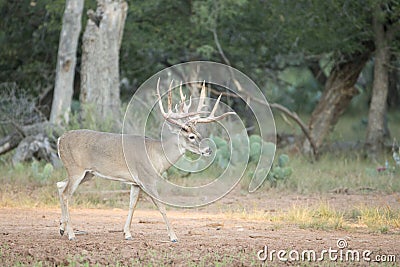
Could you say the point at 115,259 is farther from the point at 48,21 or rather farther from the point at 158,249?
the point at 48,21

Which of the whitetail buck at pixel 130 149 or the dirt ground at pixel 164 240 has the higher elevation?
the whitetail buck at pixel 130 149

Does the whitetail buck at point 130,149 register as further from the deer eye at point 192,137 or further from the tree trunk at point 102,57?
the tree trunk at point 102,57

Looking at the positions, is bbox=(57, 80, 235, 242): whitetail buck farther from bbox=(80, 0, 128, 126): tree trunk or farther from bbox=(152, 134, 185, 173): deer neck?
bbox=(80, 0, 128, 126): tree trunk

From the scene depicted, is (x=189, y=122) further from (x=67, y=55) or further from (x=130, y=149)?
(x=67, y=55)

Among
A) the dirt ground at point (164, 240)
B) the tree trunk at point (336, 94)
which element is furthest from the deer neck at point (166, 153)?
the tree trunk at point (336, 94)

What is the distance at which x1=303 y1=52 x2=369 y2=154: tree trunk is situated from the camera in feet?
65.6

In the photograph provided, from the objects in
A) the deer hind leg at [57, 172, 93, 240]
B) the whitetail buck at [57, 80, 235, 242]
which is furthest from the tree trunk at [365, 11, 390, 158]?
the deer hind leg at [57, 172, 93, 240]

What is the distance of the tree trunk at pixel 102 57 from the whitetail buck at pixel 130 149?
736cm

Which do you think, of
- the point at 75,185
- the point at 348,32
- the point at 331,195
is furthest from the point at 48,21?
the point at 75,185

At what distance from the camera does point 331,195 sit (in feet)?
A: 43.7

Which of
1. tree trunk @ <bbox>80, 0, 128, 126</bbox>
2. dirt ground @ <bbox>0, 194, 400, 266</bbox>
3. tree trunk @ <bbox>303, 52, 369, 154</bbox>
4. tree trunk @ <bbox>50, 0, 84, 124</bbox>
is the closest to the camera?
dirt ground @ <bbox>0, 194, 400, 266</bbox>

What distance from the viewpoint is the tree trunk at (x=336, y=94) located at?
1998cm

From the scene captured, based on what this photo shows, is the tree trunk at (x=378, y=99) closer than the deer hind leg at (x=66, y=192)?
No

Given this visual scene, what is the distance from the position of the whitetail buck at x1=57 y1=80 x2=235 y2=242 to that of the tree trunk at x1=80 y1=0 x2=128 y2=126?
24.2ft
